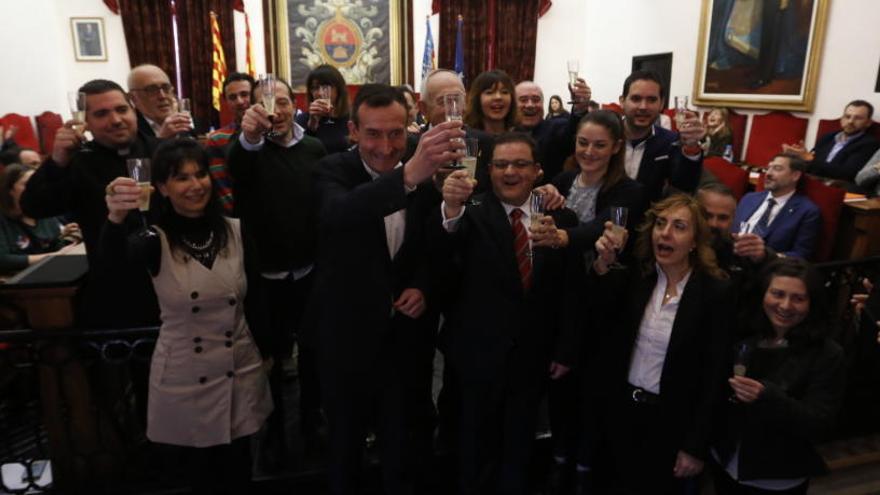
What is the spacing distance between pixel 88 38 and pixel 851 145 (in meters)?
11.0

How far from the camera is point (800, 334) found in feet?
7.50

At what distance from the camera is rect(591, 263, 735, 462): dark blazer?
7.24 feet

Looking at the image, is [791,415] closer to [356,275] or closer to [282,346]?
[356,275]

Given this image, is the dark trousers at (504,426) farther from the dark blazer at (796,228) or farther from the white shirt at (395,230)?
the dark blazer at (796,228)

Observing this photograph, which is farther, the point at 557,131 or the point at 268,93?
the point at 557,131

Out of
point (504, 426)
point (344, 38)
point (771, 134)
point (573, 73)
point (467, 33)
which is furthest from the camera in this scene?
point (467, 33)

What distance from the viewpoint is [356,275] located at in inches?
82.8

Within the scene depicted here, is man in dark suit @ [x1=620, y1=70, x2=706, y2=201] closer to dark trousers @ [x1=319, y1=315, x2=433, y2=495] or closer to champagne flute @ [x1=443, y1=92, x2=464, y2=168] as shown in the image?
champagne flute @ [x1=443, y1=92, x2=464, y2=168]

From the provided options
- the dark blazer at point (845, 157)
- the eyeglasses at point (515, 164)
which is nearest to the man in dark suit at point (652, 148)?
the eyeglasses at point (515, 164)

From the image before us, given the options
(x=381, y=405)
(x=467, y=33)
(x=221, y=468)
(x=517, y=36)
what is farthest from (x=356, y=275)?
(x=517, y=36)

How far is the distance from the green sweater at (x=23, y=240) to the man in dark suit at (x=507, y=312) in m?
2.69

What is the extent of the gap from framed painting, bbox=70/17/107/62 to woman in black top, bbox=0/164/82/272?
23.2 ft

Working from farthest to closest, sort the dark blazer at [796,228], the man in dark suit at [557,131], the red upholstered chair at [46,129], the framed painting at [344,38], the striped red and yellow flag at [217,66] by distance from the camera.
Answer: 1. the framed painting at [344,38]
2. the striped red and yellow flag at [217,66]
3. the red upholstered chair at [46,129]
4. the dark blazer at [796,228]
5. the man in dark suit at [557,131]

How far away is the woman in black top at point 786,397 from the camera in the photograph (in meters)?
2.18
